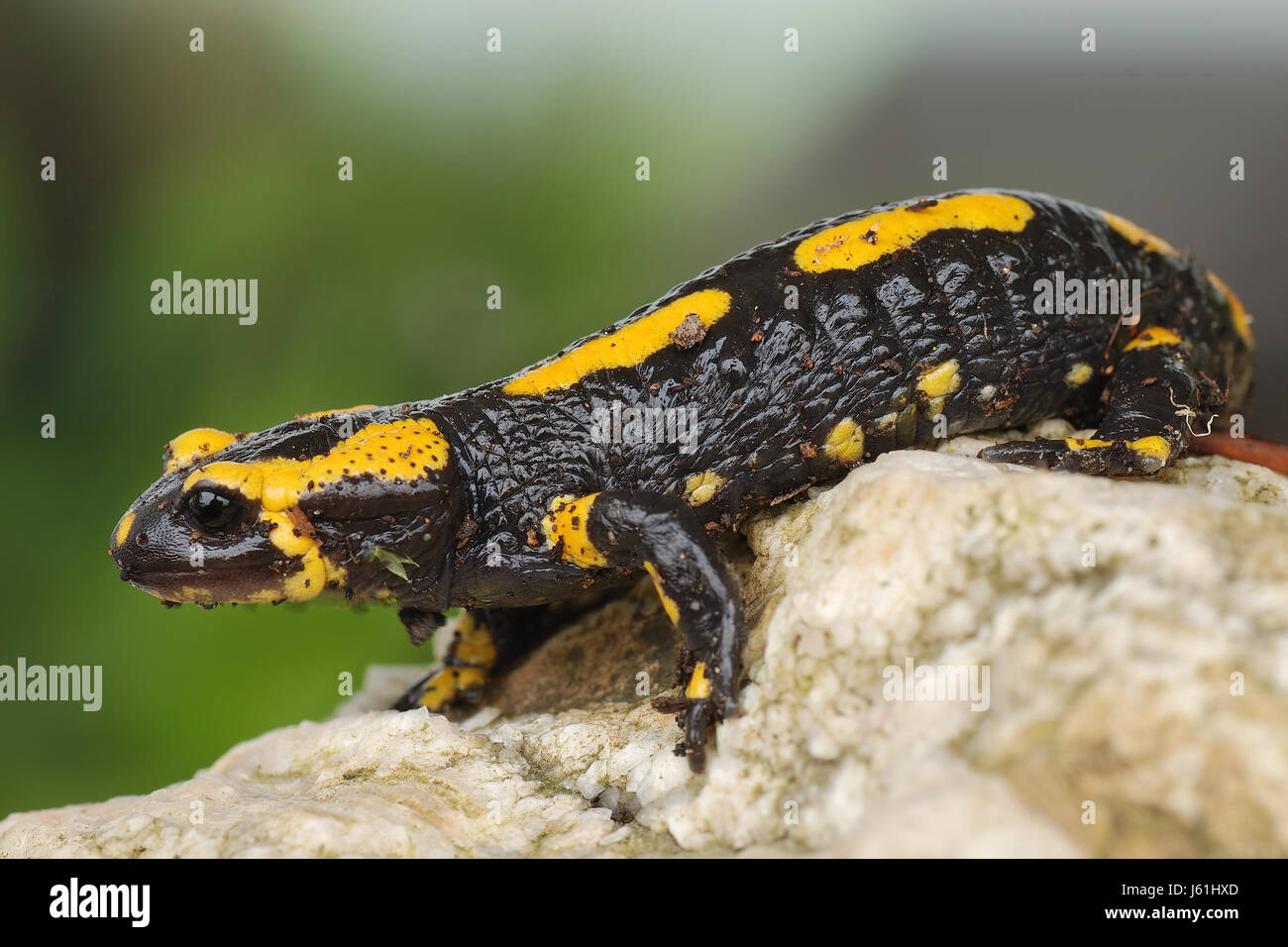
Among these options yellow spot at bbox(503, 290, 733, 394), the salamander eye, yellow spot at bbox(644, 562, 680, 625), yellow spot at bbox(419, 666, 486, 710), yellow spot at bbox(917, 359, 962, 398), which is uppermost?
yellow spot at bbox(503, 290, 733, 394)

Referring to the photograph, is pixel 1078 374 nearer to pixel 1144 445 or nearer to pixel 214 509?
pixel 1144 445

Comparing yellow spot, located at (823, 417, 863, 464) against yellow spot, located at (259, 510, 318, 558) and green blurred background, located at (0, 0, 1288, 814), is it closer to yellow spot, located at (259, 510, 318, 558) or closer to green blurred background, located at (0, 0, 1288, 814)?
yellow spot, located at (259, 510, 318, 558)

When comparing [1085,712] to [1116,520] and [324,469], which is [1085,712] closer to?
[1116,520]

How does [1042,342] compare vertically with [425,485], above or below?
above

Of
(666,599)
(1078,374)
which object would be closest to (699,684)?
(666,599)

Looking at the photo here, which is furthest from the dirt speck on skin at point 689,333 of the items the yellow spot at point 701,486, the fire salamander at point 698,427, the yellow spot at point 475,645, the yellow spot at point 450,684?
the yellow spot at point 450,684

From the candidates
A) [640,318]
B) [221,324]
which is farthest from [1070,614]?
[221,324]

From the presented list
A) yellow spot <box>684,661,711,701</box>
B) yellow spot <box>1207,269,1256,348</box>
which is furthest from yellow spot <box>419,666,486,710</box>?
yellow spot <box>1207,269,1256,348</box>
